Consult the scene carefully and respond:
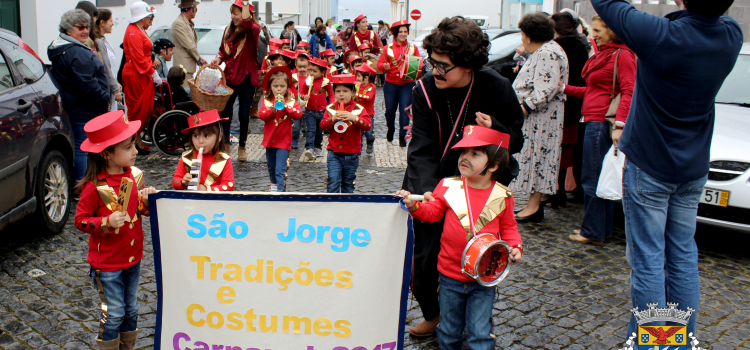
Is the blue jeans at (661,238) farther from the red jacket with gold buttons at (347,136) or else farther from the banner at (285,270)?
the red jacket with gold buttons at (347,136)

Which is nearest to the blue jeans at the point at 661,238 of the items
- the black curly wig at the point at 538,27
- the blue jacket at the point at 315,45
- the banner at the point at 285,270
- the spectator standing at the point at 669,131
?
the spectator standing at the point at 669,131

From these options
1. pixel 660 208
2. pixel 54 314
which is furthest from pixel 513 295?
pixel 54 314

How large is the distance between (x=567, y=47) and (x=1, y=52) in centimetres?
515

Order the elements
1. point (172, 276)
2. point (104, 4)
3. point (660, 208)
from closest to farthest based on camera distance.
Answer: point (172, 276), point (660, 208), point (104, 4)

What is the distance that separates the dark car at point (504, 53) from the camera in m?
11.8

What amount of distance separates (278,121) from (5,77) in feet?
7.90

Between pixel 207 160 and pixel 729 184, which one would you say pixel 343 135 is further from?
pixel 729 184

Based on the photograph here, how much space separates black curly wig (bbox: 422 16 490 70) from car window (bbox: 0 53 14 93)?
3.47 metres

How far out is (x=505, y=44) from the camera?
1270 cm

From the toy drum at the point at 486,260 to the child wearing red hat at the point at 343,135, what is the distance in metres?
3.24

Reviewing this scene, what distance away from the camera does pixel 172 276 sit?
2820 millimetres

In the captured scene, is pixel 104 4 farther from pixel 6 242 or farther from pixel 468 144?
pixel 468 144

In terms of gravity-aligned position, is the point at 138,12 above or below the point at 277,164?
above

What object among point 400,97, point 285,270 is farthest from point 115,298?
point 400,97
